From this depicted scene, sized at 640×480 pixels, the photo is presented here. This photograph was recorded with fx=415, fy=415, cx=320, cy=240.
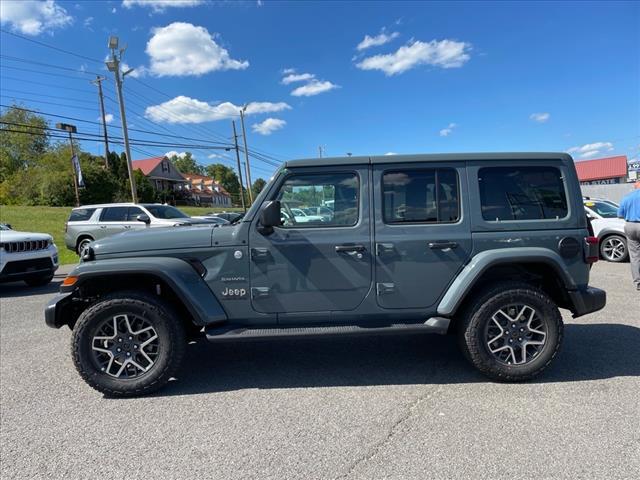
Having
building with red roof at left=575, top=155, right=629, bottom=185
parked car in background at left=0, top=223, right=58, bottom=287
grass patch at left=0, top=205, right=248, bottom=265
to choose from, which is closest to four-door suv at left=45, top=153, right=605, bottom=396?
parked car in background at left=0, top=223, right=58, bottom=287

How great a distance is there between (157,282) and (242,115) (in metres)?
37.4

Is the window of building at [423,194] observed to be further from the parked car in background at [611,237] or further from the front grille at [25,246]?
the front grille at [25,246]

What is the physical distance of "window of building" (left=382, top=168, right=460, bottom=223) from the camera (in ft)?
12.0

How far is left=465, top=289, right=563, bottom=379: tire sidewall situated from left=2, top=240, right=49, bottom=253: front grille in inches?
351

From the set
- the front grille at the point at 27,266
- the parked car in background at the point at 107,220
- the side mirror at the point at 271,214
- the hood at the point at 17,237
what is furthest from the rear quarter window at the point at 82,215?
the side mirror at the point at 271,214

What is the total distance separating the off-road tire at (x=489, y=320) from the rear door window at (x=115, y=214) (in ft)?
42.6

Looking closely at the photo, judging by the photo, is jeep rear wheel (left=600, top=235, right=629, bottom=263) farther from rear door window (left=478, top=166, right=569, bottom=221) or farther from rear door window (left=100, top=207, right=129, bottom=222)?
rear door window (left=100, top=207, right=129, bottom=222)

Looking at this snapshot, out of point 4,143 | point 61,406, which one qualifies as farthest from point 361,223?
point 4,143

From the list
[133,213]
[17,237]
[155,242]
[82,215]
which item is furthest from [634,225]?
[82,215]

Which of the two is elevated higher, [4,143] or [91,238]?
[4,143]

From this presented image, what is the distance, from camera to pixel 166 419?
311cm

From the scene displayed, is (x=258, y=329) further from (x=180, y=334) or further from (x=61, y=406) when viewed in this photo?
(x=61, y=406)

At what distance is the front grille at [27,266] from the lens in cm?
835

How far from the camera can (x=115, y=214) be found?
13906mm
